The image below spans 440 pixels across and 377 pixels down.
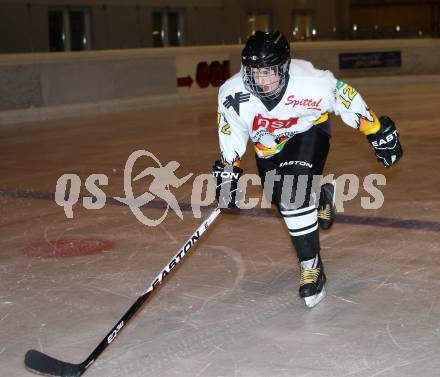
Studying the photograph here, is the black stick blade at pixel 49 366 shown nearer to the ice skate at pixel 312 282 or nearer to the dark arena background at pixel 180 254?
the dark arena background at pixel 180 254

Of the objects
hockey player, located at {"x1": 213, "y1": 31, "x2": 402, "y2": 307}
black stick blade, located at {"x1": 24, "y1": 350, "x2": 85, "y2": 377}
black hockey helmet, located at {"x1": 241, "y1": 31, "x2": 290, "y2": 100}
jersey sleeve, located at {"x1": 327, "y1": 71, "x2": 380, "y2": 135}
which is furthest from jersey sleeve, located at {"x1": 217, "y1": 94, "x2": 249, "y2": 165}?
black stick blade, located at {"x1": 24, "y1": 350, "x2": 85, "y2": 377}

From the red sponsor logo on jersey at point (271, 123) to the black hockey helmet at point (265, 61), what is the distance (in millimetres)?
152

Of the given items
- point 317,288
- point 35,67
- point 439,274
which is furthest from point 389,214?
point 35,67

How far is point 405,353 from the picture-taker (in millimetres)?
2809

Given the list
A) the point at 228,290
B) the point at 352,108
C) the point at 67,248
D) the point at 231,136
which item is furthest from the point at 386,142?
the point at 67,248

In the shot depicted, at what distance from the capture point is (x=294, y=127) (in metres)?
3.43

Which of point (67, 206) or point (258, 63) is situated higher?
point (258, 63)

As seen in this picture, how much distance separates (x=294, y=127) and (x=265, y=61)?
40 centimetres

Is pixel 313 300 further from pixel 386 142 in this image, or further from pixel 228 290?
pixel 386 142

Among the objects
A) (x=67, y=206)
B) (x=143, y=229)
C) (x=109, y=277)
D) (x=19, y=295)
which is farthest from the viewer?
(x=67, y=206)

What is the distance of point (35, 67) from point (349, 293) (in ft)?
27.3

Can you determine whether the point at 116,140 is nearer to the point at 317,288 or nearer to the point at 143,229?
the point at 143,229

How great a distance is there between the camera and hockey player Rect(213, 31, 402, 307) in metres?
3.30

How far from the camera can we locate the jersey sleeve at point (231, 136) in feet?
11.2
